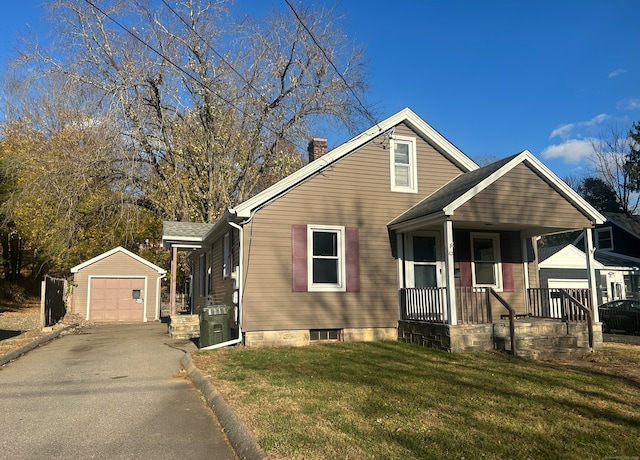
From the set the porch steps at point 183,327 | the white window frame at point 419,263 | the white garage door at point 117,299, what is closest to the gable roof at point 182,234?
the porch steps at point 183,327

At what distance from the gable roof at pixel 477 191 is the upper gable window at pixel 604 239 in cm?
2266

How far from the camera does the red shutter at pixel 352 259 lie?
39.5 ft

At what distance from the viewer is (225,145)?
80.5 ft

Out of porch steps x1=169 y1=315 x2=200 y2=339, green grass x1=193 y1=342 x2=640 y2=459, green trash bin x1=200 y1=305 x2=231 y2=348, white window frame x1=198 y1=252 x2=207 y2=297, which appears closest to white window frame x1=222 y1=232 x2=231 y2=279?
green trash bin x1=200 y1=305 x2=231 y2=348

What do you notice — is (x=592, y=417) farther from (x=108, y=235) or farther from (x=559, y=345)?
(x=108, y=235)

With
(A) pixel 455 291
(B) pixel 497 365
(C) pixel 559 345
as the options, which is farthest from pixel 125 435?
(C) pixel 559 345

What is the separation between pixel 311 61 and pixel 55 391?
2063 cm

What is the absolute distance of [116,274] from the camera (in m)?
25.0

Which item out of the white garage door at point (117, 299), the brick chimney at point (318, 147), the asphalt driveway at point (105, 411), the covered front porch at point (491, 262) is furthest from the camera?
the white garage door at point (117, 299)

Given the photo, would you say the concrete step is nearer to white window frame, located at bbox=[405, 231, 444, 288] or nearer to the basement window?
white window frame, located at bbox=[405, 231, 444, 288]

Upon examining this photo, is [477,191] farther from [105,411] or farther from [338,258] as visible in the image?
[105,411]

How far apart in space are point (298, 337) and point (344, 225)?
9.70ft

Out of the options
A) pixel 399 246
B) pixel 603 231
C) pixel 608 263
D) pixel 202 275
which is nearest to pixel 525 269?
pixel 399 246

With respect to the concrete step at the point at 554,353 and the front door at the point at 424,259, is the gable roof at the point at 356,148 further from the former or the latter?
the concrete step at the point at 554,353
